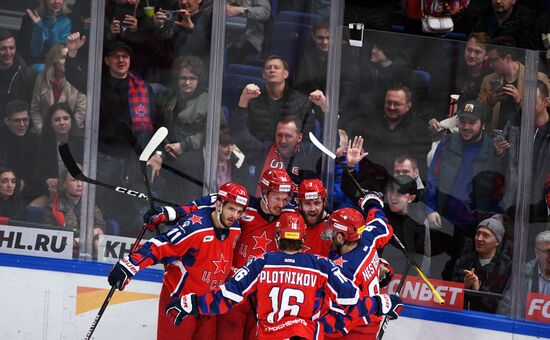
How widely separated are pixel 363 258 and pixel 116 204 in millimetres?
1660

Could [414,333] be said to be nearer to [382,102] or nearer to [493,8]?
[382,102]

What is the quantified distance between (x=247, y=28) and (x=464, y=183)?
57.9 inches

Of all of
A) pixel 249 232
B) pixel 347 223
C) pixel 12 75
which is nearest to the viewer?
pixel 347 223

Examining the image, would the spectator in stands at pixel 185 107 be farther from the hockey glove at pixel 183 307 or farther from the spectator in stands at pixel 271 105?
the hockey glove at pixel 183 307

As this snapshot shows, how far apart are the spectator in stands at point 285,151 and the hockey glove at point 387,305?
1.04m

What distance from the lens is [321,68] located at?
23.1 ft

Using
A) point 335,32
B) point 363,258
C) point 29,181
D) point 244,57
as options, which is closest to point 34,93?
point 29,181

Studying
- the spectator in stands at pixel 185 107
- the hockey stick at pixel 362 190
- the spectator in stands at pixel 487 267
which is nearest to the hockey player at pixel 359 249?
the hockey stick at pixel 362 190

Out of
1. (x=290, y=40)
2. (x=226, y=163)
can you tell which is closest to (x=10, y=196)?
(x=226, y=163)

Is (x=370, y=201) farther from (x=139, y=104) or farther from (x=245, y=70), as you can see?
(x=139, y=104)

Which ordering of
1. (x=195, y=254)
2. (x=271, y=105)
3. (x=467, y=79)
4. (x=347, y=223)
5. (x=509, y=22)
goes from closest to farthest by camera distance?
(x=347, y=223), (x=195, y=254), (x=467, y=79), (x=271, y=105), (x=509, y=22)

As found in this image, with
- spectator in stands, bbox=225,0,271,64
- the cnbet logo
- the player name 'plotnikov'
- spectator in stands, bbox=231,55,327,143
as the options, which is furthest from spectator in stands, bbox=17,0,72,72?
the cnbet logo

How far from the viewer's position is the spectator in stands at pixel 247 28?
23.4 feet

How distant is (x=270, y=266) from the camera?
6016 mm
